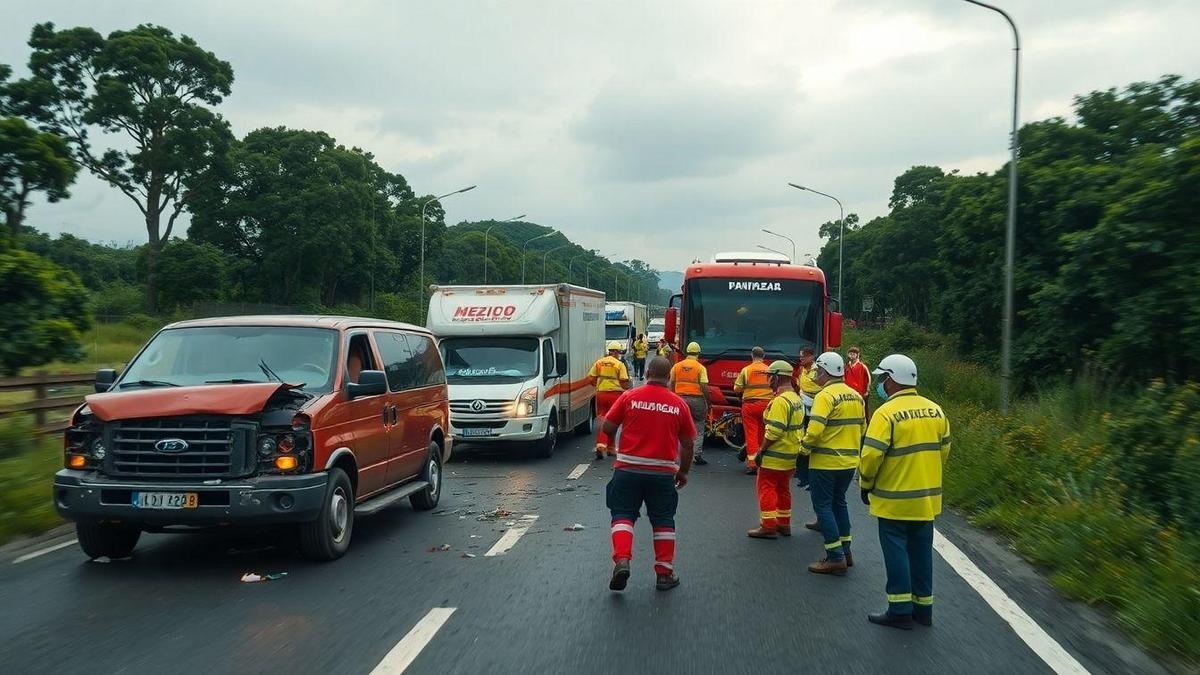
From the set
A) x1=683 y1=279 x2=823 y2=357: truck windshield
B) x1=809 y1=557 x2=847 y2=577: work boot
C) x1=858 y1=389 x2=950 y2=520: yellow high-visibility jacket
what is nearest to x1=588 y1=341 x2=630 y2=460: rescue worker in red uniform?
x1=683 y1=279 x2=823 y2=357: truck windshield

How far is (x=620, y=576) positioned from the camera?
23.5ft

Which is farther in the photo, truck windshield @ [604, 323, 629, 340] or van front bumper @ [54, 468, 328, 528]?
truck windshield @ [604, 323, 629, 340]

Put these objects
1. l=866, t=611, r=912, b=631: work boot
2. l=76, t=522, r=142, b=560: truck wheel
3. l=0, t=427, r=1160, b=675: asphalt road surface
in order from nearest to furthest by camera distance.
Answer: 1. l=0, t=427, r=1160, b=675: asphalt road surface
2. l=866, t=611, r=912, b=631: work boot
3. l=76, t=522, r=142, b=560: truck wheel

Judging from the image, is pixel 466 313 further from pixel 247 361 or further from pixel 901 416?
pixel 901 416

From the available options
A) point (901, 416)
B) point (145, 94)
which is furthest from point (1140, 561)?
point (145, 94)

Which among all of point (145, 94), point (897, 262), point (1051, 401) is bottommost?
point (1051, 401)

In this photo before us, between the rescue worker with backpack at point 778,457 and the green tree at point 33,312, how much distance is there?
9.71 meters

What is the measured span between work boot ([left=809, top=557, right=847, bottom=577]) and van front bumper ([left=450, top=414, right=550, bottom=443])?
8144 millimetres

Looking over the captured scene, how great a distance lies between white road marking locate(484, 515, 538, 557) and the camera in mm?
8820

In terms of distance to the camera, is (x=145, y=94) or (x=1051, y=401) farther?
(x=145, y=94)

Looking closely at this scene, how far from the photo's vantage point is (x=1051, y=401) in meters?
15.1

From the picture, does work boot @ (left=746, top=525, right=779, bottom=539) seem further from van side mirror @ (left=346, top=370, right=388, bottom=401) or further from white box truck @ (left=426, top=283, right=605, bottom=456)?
white box truck @ (left=426, top=283, right=605, bottom=456)

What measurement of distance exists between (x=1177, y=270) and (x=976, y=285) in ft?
48.8

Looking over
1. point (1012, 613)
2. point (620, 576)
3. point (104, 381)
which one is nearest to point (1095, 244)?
point (1012, 613)
